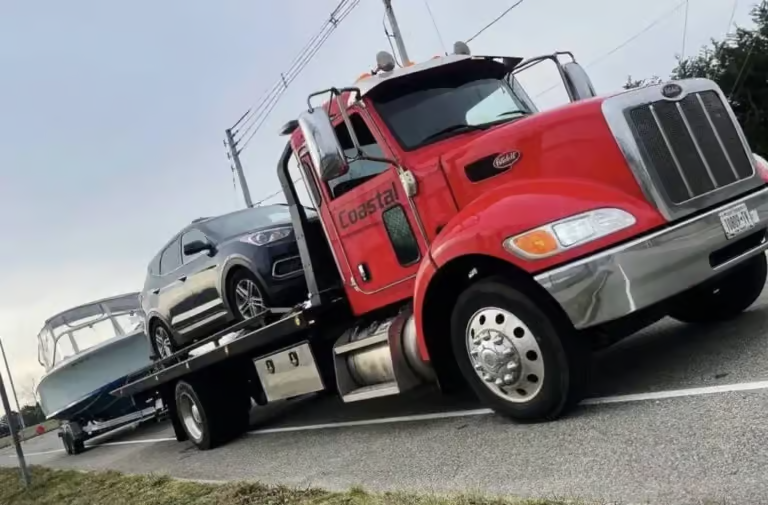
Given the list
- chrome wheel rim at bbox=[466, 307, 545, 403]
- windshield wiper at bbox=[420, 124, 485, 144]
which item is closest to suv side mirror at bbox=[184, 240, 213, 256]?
windshield wiper at bbox=[420, 124, 485, 144]

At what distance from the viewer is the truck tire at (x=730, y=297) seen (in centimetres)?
574

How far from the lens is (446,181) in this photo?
5.07 m

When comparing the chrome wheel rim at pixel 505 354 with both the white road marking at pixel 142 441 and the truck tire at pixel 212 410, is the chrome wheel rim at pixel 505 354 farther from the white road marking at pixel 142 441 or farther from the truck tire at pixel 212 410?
the white road marking at pixel 142 441

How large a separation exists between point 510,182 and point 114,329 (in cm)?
1137

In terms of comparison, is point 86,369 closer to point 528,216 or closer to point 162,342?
point 162,342

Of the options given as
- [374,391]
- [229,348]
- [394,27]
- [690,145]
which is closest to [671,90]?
[690,145]

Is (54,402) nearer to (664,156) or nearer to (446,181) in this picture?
(446,181)

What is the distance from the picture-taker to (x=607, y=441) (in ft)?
13.1

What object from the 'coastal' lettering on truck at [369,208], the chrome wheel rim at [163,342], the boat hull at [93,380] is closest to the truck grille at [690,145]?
the 'coastal' lettering on truck at [369,208]

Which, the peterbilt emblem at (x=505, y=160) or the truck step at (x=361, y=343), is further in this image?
the truck step at (x=361, y=343)

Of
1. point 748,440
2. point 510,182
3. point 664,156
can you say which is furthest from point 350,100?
point 748,440

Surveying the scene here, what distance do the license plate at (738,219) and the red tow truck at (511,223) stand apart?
1 centimetres

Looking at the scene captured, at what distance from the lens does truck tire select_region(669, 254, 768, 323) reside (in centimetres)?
574

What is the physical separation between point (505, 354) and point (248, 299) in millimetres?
3688
